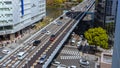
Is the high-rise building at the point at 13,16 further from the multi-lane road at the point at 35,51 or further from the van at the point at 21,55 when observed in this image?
the van at the point at 21,55

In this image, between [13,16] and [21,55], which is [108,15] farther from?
[21,55]

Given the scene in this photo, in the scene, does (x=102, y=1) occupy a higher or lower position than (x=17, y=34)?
higher

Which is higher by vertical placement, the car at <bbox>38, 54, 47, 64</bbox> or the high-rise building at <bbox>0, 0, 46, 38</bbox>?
the high-rise building at <bbox>0, 0, 46, 38</bbox>

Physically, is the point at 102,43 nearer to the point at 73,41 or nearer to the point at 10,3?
the point at 73,41

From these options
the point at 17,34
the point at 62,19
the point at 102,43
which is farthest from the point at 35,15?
the point at 102,43

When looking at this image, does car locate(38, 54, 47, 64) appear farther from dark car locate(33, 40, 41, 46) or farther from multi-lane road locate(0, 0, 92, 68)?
dark car locate(33, 40, 41, 46)

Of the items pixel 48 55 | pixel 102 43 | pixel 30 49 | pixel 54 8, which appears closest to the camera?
pixel 48 55

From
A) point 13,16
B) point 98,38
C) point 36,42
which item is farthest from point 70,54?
point 13,16

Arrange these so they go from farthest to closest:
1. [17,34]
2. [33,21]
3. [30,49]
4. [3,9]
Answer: [33,21] → [17,34] → [3,9] → [30,49]

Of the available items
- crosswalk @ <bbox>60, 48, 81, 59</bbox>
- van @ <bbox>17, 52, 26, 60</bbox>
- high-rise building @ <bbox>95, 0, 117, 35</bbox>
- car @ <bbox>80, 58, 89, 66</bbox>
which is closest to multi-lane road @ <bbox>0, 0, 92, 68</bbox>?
van @ <bbox>17, 52, 26, 60</bbox>

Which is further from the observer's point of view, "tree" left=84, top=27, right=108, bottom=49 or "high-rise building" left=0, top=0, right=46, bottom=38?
Result: "high-rise building" left=0, top=0, right=46, bottom=38

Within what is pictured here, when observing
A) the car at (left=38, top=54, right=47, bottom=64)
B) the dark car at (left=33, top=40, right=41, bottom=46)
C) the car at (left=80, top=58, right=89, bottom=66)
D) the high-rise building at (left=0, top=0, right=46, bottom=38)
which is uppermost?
the high-rise building at (left=0, top=0, right=46, bottom=38)
